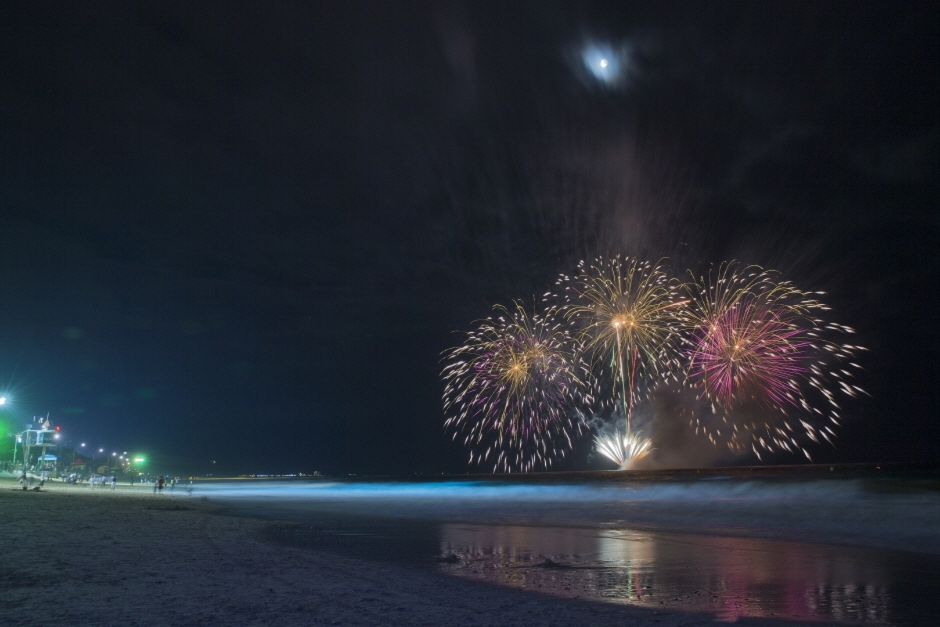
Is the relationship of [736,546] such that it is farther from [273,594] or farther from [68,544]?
[68,544]

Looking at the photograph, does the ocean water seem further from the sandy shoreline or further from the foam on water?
the sandy shoreline

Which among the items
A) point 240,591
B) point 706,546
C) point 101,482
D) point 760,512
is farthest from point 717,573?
point 101,482

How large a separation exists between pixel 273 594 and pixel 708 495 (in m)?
33.5

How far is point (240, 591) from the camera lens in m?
11.4

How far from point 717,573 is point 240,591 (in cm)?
1013

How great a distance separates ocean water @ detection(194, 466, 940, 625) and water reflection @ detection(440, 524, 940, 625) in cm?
4

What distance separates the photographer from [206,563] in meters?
14.6

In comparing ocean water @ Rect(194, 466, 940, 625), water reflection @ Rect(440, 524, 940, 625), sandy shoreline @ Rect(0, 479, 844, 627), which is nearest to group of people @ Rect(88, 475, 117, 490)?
ocean water @ Rect(194, 466, 940, 625)

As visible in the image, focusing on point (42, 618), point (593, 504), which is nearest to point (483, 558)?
point (42, 618)

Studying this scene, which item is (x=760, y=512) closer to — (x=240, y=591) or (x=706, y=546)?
(x=706, y=546)

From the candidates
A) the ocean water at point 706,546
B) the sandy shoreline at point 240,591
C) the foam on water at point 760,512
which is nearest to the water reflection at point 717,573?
the ocean water at point 706,546

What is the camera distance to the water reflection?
1097 cm

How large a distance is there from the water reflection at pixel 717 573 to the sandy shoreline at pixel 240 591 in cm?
116

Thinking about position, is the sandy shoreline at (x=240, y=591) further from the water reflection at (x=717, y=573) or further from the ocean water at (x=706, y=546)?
the ocean water at (x=706, y=546)
